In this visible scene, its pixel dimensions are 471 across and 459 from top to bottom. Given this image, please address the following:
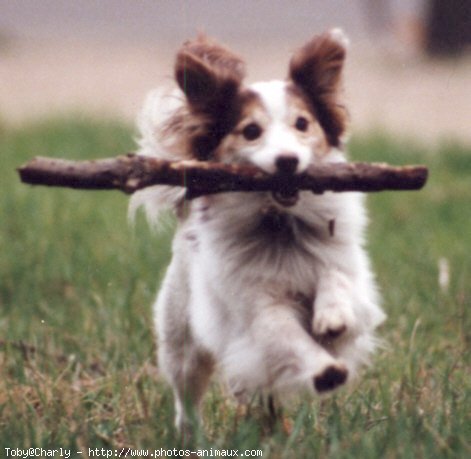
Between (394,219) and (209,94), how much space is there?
4662mm

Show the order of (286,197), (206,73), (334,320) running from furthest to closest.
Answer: (206,73) → (286,197) → (334,320)

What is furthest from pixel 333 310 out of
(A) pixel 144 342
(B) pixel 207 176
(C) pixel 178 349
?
(A) pixel 144 342

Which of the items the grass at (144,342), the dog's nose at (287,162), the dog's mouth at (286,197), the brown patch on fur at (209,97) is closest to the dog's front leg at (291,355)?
the grass at (144,342)

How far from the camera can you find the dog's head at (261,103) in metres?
4.37

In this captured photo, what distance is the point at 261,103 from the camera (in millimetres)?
4438

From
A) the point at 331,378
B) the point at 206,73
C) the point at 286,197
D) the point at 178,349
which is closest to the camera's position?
the point at 331,378

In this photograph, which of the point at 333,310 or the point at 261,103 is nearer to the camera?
the point at 333,310

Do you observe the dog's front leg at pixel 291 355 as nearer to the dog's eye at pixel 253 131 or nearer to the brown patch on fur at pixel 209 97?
the dog's eye at pixel 253 131

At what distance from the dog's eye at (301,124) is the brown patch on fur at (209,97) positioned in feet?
0.81

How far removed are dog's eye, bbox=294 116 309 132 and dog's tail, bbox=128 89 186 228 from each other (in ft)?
1.58

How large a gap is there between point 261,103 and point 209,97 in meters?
0.24

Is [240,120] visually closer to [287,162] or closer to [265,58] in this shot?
[287,162]

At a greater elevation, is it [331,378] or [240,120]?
[240,120]

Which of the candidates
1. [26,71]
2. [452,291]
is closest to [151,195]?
[452,291]
